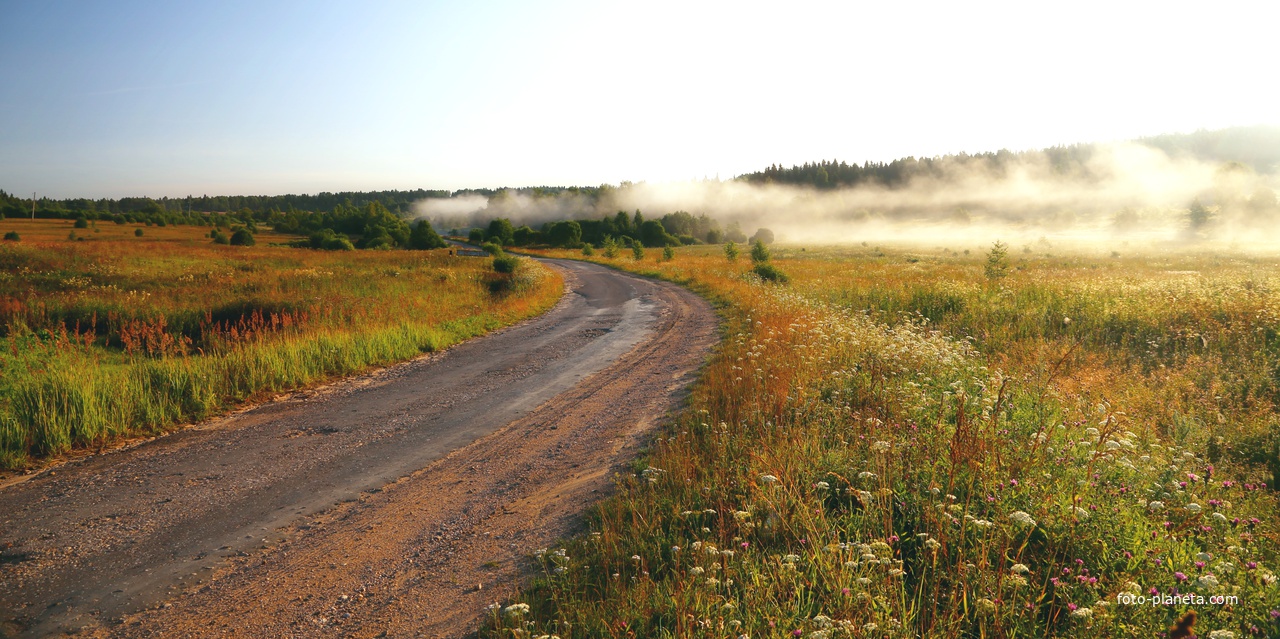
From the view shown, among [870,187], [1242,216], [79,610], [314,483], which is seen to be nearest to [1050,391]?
[314,483]

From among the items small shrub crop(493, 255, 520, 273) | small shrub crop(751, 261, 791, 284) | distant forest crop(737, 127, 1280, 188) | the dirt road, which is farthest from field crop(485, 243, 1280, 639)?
distant forest crop(737, 127, 1280, 188)

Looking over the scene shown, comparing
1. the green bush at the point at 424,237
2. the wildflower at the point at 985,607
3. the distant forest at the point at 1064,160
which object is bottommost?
the wildflower at the point at 985,607

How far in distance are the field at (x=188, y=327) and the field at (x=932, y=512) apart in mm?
7284

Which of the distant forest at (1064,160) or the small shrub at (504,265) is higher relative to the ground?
the distant forest at (1064,160)

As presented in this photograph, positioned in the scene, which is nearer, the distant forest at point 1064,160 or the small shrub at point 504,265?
the small shrub at point 504,265

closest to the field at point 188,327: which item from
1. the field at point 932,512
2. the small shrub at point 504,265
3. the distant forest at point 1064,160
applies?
the small shrub at point 504,265

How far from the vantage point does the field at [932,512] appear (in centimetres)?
337

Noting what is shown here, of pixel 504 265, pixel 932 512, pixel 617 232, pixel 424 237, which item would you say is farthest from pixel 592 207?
pixel 932 512

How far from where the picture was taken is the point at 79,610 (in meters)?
4.14

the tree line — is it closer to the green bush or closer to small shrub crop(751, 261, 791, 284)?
the green bush

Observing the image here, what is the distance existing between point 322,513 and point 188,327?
13.2 metres

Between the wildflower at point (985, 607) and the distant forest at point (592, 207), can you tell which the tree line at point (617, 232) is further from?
the wildflower at point (985, 607)

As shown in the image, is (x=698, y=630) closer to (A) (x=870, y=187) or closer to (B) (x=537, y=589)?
(B) (x=537, y=589)

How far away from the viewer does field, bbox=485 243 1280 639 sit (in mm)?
3365
